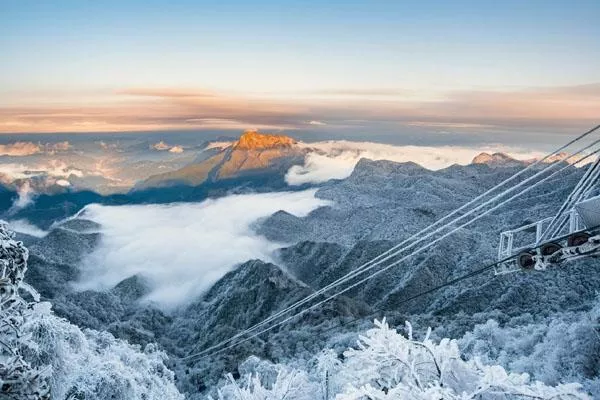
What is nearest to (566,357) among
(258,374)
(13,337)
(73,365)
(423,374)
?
(258,374)

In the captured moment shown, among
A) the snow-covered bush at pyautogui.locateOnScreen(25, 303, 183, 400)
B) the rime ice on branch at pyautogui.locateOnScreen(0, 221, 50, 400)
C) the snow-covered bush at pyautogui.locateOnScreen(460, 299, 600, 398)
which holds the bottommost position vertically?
the snow-covered bush at pyautogui.locateOnScreen(460, 299, 600, 398)

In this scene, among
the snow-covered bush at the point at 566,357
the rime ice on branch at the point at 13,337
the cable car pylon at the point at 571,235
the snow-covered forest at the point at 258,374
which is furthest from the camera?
the snow-covered bush at the point at 566,357

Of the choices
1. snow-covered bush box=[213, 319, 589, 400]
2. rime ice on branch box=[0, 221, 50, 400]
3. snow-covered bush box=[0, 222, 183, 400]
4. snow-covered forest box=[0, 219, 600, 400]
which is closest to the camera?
snow-covered bush box=[213, 319, 589, 400]

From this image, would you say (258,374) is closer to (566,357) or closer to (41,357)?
(41,357)

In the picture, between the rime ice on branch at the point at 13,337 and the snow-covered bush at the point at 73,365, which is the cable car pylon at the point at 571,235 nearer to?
the rime ice on branch at the point at 13,337

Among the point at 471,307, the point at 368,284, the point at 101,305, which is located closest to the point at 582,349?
the point at 471,307

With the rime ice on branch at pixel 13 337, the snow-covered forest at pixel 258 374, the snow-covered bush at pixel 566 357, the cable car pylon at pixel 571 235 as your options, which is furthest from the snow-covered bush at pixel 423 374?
the snow-covered bush at pixel 566 357

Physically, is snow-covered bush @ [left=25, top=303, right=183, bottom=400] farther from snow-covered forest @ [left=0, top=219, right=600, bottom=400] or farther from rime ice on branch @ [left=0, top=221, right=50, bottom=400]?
rime ice on branch @ [left=0, top=221, right=50, bottom=400]

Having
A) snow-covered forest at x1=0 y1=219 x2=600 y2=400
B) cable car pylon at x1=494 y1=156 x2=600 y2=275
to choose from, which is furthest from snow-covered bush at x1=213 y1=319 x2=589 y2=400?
cable car pylon at x1=494 y1=156 x2=600 y2=275
